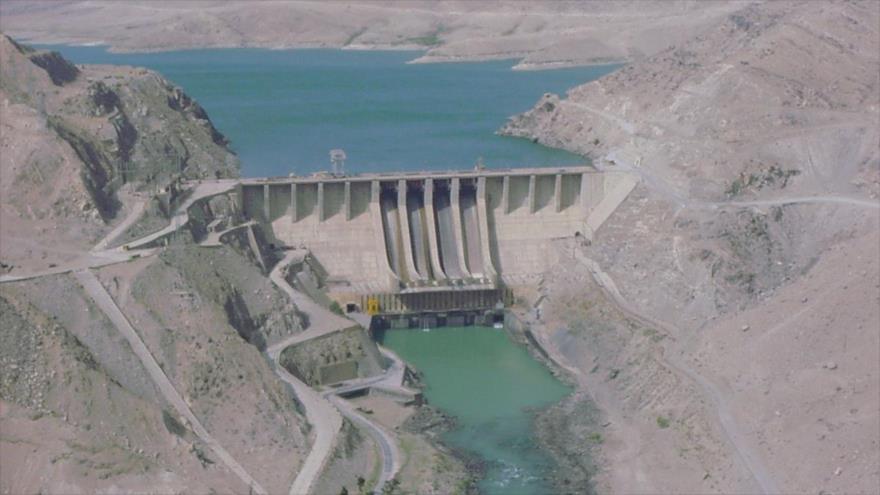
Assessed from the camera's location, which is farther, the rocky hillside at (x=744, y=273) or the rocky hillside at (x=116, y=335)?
the rocky hillside at (x=744, y=273)

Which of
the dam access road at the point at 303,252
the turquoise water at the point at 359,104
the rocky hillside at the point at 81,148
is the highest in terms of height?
the rocky hillside at the point at 81,148

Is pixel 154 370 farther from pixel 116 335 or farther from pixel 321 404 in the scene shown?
pixel 321 404

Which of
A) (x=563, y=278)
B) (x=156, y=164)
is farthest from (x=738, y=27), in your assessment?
(x=156, y=164)

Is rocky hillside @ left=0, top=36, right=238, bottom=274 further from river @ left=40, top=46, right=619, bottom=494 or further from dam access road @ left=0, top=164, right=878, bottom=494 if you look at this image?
river @ left=40, top=46, right=619, bottom=494

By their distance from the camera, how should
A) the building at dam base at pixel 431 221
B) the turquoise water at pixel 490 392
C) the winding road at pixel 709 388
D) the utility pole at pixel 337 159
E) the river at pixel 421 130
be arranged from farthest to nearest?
the utility pole at pixel 337 159 < the building at dam base at pixel 431 221 < the river at pixel 421 130 < the turquoise water at pixel 490 392 < the winding road at pixel 709 388

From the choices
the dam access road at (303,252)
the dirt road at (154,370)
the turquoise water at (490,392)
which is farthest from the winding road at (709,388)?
the dirt road at (154,370)

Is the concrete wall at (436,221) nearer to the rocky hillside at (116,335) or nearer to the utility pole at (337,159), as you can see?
the utility pole at (337,159)

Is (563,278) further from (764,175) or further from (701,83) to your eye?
(701,83)
